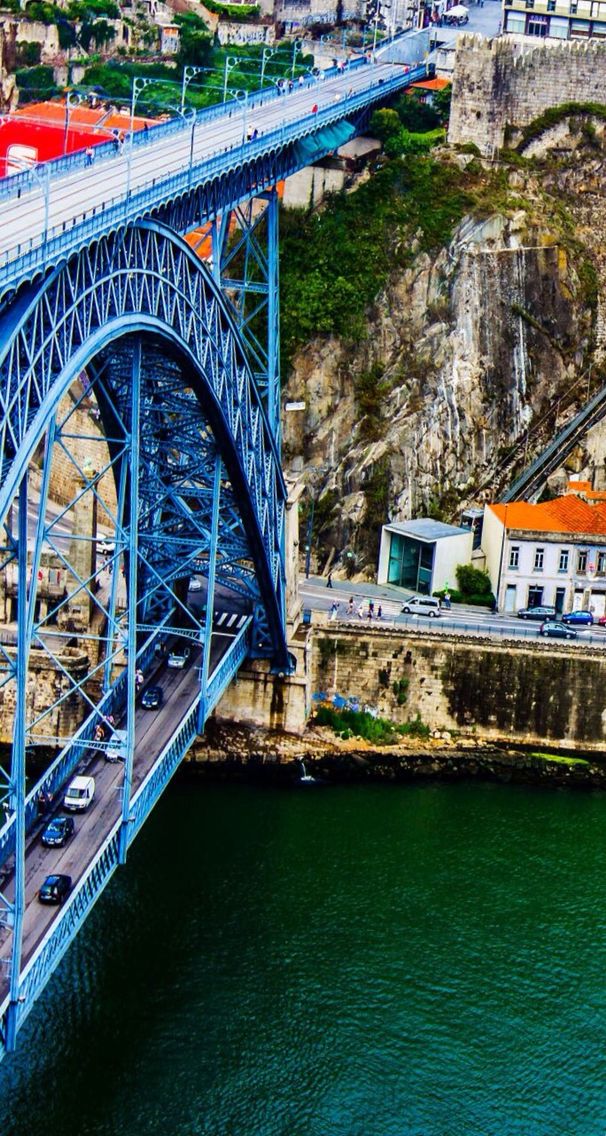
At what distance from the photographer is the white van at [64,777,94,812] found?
42125 millimetres

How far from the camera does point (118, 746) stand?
43562mm

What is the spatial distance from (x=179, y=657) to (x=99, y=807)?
1059 cm

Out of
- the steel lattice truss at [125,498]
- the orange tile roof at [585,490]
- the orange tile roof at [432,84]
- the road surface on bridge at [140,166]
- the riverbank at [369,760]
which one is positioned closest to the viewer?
the steel lattice truss at [125,498]

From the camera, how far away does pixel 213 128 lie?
53.5 m

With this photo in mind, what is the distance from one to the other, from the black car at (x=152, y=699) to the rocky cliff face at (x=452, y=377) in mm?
14689

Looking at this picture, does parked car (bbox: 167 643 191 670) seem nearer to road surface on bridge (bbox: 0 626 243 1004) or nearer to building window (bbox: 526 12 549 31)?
road surface on bridge (bbox: 0 626 243 1004)

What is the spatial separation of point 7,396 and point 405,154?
134 feet

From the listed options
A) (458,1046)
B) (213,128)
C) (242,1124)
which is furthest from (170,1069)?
(213,128)

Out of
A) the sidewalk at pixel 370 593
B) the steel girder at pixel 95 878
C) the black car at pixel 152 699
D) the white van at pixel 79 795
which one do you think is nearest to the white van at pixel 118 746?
the steel girder at pixel 95 878

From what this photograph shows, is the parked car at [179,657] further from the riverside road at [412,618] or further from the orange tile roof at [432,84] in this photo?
the orange tile roof at [432,84]

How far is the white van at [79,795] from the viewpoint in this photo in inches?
1658

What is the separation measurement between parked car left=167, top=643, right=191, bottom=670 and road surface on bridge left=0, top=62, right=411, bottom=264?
12940mm

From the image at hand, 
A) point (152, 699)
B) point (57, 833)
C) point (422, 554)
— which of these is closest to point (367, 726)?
point (422, 554)

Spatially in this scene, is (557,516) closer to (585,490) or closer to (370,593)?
(585,490)
